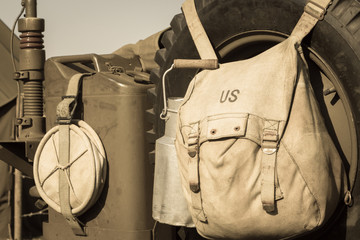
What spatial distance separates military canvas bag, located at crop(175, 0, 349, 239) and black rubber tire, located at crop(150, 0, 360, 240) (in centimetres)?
7

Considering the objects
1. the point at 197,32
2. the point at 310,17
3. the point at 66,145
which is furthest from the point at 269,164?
the point at 66,145

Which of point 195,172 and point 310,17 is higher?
point 310,17

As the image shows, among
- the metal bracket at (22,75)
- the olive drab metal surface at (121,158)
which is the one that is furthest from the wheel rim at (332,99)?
the metal bracket at (22,75)

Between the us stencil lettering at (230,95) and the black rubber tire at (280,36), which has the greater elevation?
the black rubber tire at (280,36)

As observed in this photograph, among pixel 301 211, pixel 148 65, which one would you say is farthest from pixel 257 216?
pixel 148 65

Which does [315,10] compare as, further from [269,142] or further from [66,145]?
[66,145]

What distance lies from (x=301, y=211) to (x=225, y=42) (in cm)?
86

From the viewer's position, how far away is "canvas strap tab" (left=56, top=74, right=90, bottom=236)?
11.3 feet

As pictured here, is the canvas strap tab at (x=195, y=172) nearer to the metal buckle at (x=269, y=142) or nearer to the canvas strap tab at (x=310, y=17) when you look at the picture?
the metal buckle at (x=269, y=142)

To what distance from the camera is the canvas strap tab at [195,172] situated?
7.85 feet

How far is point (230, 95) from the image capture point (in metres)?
2.36

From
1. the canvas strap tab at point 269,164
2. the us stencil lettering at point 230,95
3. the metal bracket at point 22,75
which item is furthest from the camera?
the metal bracket at point 22,75

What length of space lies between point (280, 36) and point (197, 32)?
0.39 m

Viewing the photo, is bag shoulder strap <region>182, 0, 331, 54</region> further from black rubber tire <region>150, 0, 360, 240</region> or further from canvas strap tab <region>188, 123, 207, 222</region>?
canvas strap tab <region>188, 123, 207, 222</region>
